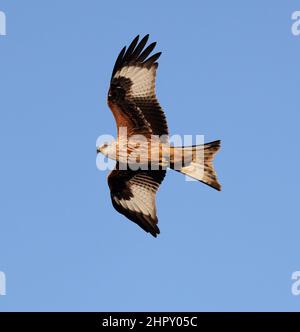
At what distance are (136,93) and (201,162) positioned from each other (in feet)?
4.82

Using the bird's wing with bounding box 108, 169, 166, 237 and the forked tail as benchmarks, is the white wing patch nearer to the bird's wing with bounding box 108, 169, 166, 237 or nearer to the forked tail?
the forked tail

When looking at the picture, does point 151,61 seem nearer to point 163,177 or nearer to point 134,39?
point 134,39

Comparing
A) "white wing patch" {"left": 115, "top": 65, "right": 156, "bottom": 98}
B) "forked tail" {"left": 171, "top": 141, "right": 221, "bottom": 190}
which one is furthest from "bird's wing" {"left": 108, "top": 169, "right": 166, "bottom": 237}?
"white wing patch" {"left": 115, "top": 65, "right": 156, "bottom": 98}

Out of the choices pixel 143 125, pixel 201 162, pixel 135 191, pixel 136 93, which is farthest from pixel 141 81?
pixel 135 191

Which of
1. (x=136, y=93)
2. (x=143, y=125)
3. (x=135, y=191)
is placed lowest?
(x=135, y=191)

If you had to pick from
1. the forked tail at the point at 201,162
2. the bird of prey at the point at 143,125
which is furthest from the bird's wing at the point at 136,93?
the forked tail at the point at 201,162

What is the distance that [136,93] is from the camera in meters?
20.0

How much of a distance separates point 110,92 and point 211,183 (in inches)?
82.7

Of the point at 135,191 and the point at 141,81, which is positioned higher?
the point at 141,81

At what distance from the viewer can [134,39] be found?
20.0 meters

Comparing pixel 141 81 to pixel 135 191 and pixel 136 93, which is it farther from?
pixel 135 191
